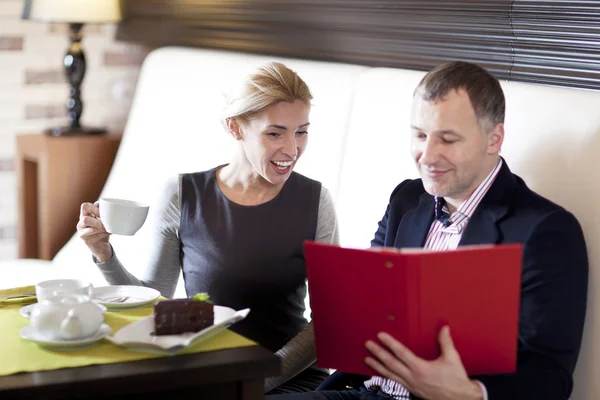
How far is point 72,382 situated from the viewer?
1.27 meters

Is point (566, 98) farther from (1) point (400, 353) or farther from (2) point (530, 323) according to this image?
(1) point (400, 353)

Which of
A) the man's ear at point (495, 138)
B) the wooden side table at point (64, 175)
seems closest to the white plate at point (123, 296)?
the man's ear at point (495, 138)

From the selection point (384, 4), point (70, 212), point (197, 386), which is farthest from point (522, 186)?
point (70, 212)

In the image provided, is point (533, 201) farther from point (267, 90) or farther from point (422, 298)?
point (267, 90)

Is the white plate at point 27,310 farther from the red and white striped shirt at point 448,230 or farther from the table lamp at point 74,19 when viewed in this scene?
the table lamp at point 74,19

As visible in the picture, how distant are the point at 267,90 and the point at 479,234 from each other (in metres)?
0.57

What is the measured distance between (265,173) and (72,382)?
2.62ft

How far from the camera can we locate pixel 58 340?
4.65ft

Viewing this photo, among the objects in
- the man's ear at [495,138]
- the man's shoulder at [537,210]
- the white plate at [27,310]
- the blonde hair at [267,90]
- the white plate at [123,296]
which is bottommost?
the white plate at [27,310]

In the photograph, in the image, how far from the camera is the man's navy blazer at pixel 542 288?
4.95 ft

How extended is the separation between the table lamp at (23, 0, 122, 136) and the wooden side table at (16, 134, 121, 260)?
108 millimetres

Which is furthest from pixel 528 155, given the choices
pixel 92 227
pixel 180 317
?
pixel 92 227

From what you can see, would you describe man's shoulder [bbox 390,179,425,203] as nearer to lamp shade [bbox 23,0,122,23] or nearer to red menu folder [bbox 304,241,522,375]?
red menu folder [bbox 304,241,522,375]

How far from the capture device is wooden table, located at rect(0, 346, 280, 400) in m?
1.27
